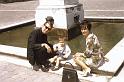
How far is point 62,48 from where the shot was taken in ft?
20.3

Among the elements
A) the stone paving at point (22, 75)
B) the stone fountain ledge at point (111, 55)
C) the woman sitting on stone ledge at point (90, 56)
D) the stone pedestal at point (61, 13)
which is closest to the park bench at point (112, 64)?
the stone fountain ledge at point (111, 55)

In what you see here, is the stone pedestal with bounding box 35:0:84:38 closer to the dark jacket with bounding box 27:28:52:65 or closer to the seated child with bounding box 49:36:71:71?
the seated child with bounding box 49:36:71:71

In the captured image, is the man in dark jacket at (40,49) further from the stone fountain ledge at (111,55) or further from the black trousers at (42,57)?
the stone fountain ledge at (111,55)

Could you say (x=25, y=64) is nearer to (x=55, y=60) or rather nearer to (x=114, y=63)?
(x=55, y=60)

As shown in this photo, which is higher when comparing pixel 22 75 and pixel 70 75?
pixel 70 75

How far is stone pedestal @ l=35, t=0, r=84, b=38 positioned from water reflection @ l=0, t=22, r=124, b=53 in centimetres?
47

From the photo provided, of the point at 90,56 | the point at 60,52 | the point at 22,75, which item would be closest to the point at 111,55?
the point at 90,56

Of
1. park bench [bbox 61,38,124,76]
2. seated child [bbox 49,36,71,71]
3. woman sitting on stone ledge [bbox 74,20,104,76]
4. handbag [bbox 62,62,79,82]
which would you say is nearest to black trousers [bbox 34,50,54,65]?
seated child [bbox 49,36,71,71]

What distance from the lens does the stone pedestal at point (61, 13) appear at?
8.75 m

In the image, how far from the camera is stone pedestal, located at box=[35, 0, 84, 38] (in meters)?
8.75

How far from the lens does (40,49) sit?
19.8ft

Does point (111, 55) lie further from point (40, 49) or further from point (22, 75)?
point (22, 75)

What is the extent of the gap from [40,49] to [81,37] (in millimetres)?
3093

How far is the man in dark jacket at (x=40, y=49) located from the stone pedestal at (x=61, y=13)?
8.49 feet
